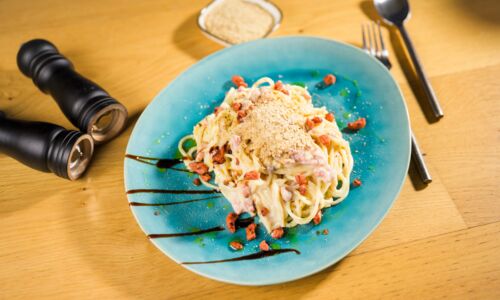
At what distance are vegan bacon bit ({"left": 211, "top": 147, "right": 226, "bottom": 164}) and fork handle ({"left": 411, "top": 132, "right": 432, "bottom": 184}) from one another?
1107 millimetres

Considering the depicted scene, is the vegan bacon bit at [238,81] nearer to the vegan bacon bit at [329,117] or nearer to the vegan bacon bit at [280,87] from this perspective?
the vegan bacon bit at [280,87]

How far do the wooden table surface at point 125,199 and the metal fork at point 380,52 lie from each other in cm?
6

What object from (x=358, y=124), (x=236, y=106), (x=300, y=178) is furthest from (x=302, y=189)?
(x=236, y=106)

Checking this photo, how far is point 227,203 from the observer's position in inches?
94.0

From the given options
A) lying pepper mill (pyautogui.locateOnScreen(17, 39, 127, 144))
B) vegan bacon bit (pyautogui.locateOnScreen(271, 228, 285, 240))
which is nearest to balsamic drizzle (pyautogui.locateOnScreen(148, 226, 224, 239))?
vegan bacon bit (pyautogui.locateOnScreen(271, 228, 285, 240))

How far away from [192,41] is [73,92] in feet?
3.43

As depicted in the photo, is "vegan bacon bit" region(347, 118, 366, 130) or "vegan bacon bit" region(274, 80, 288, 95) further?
"vegan bacon bit" region(274, 80, 288, 95)

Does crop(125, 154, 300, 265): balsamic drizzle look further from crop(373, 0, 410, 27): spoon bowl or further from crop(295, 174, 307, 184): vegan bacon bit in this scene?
crop(373, 0, 410, 27): spoon bowl

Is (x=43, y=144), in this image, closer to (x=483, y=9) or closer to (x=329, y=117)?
(x=329, y=117)

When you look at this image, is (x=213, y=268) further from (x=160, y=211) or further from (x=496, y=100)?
(x=496, y=100)

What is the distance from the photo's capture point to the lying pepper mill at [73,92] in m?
2.62

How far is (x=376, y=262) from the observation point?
2184 mm

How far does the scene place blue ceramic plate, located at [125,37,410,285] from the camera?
2.08 meters

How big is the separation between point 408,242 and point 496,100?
3.86ft
